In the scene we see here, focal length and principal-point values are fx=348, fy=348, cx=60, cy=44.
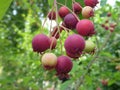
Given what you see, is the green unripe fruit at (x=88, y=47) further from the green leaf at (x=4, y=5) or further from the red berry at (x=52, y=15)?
the green leaf at (x=4, y=5)

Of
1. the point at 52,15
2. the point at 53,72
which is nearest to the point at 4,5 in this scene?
the point at 52,15

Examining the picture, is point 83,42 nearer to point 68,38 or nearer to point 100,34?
point 68,38

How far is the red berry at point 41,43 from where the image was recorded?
807 mm

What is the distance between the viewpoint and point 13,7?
10.7m

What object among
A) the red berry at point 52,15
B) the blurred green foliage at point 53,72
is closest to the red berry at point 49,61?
the red berry at point 52,15

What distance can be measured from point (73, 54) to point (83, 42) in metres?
0.04

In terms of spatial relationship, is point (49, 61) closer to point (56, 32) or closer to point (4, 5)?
point (56, 32)

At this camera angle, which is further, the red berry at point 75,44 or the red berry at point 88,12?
the red berry at point 88,12

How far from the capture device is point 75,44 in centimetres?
78

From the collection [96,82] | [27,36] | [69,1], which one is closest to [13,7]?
[27,36]

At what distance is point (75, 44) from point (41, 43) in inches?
3.3

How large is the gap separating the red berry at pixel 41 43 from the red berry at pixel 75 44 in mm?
52

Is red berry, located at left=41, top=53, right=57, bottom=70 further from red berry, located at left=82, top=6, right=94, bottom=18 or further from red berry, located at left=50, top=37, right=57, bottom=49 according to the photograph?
red berry, located at left=82, top=6, right=94, bottom=18

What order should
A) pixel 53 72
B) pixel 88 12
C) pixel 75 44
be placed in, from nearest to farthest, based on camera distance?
pixel 75 44
pixel 88 12
pixel 53 72
